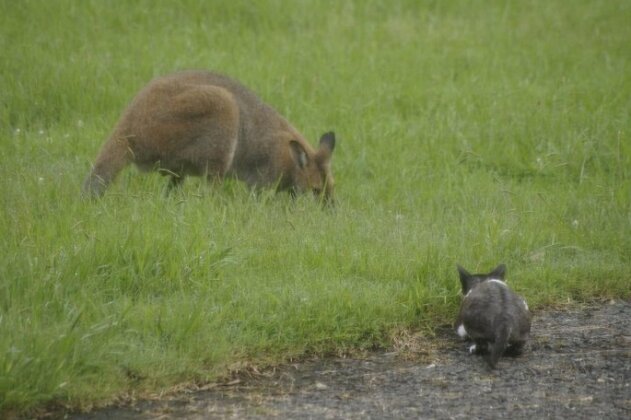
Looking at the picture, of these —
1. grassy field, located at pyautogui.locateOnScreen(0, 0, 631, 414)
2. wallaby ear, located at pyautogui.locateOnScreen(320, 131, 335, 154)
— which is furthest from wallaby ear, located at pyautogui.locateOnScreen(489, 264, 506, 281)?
wallaby ear, located at pyautogui.locateOnScreen(320, 131, 335, 154)

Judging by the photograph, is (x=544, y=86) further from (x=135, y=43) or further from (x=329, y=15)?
(x=135, y=43)

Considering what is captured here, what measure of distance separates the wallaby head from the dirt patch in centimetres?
345

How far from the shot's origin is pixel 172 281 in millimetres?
6586

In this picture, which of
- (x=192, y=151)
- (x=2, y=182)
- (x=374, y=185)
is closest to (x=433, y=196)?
(x=374, y=185)

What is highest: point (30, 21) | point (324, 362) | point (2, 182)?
point (30, 21)

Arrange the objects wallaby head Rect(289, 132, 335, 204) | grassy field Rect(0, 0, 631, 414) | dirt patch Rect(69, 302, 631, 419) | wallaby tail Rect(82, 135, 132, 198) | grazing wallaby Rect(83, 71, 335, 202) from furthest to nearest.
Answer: wallaby head Rect(289, 132, 335, 204) → grazing wallaby Rect(83, 71, 335, 202) → wallaby tail Rect(82, 135, 132, 198) → grassy field Rect(0, 0, 631, 414) → dirt patch Rect(69, 302, 631, 419)

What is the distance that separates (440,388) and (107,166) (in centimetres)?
396

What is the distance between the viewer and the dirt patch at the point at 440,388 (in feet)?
17.5

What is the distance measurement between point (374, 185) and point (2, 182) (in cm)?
372

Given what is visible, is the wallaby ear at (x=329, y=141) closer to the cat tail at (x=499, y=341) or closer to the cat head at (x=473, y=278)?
the cat head at (x=473, y=278)

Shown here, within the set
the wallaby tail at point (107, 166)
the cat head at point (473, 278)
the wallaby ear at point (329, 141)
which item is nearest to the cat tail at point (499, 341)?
the cat head at point (473, 278)

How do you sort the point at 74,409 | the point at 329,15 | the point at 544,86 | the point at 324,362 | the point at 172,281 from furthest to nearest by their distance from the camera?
the point at 329,15 → the point at 544,86 → the point at 172,281 → the point at 324,362 → the point at 74,409

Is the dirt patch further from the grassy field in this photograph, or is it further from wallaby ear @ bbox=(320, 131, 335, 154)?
wallaby ear @ bbox=(320, 131, 335, 154)

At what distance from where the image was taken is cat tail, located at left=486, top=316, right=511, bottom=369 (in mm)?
5992
